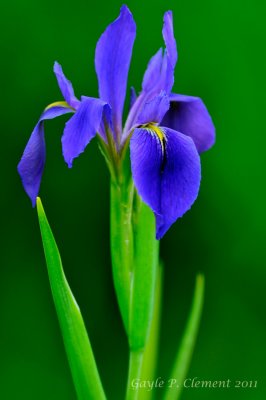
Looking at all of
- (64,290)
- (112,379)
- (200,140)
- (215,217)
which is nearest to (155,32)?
(215,217)

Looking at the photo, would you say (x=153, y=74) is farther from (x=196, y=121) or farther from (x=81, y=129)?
(x=81, y=129)

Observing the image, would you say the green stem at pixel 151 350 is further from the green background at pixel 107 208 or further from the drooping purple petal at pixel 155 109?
the green background at pixel 107 208

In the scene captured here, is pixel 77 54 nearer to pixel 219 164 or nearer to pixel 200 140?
pixel 219 164

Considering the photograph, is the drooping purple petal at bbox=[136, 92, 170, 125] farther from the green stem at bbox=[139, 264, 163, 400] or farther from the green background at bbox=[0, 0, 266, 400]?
the green background at bbox=[0, 0, 266, 400]

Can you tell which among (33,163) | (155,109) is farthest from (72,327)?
Answer: (155,109)

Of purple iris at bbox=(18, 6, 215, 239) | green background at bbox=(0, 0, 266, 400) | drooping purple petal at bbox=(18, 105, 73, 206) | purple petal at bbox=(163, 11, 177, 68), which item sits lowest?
green background at bbox=(0, 0, 266, 400)

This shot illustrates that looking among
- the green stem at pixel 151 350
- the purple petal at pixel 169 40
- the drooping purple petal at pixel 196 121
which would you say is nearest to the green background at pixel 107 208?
the green stem at pixel 151 350

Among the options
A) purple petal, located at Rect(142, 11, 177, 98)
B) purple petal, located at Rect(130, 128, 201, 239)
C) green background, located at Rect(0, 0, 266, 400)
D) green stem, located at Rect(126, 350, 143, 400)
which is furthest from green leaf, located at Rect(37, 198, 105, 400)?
green background, located at Rect(0, 0, 266, 400)
